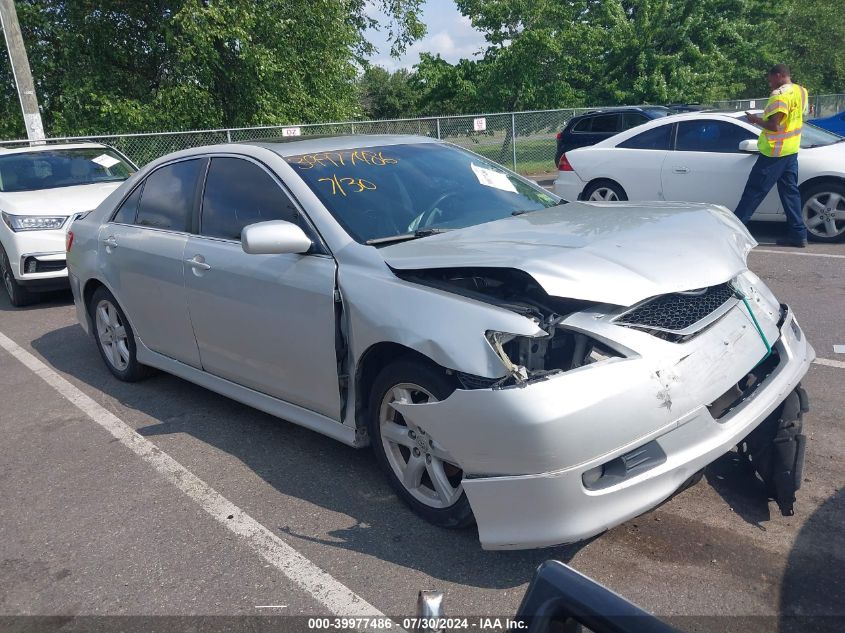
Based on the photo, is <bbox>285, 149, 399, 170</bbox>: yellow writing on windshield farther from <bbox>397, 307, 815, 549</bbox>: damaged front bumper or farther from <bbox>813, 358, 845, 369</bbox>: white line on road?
<bbox>813, 358, 845, 369</bbox>: white line on road

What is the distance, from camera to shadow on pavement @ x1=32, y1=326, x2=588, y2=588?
9.84 feet

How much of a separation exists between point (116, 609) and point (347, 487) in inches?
46.4

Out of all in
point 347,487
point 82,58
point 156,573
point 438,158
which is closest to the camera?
point 156,573

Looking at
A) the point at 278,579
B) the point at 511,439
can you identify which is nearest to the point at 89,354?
the point at 278,579

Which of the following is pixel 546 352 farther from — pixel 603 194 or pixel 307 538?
pixel 603 194

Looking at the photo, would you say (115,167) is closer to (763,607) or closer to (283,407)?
(283,407)

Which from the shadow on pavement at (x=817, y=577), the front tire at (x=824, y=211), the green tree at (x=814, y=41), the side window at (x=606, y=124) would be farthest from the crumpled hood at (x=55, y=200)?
the green tree at (x=814, y=41)

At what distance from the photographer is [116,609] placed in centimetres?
288

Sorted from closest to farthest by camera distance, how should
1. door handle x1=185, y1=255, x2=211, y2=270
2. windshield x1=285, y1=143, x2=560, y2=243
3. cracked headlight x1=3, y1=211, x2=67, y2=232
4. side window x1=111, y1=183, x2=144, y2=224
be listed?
windshield x1=285, y1=143, x2=560, y2=243 → door handle x1=185, y1=255, x2=211, y2=270 → side window x1=111, y1=183, x2=144, y2=224 → cracked headlight x1=3, y1=211, x2=67, y2=232

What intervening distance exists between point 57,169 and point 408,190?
6760mm

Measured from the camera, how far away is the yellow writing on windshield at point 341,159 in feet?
13.2

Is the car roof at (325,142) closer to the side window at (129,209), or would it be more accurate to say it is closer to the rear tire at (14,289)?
the side window at (129,209)

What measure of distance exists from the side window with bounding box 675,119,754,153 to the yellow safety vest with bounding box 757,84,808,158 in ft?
2.62

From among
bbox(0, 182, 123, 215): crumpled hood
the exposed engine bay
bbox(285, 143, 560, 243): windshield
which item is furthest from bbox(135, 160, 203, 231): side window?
bbox(0, 182, 123, 215): crumpled hood
